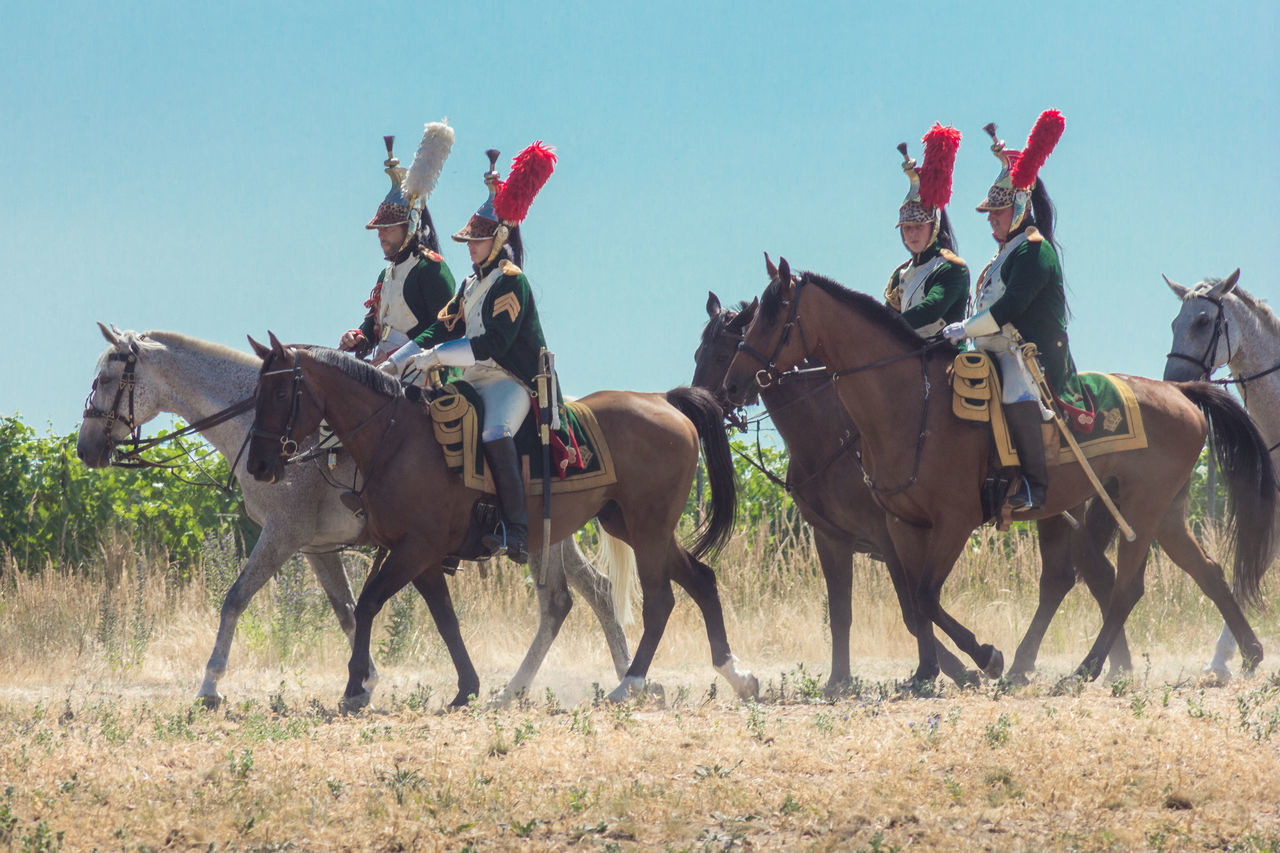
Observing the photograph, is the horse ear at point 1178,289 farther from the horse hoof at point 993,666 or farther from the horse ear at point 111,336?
the horse ear at point 111,336

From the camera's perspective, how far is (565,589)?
952 centimetres

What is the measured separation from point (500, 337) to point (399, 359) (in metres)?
0.62

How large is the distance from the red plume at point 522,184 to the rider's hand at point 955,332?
2.61 meters

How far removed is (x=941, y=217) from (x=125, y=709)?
604 centimetres

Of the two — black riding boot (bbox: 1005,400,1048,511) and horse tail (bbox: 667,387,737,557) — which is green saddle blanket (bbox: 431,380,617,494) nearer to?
horse tail (bbox: 667,387,737,557)

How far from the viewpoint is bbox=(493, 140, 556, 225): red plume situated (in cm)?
852

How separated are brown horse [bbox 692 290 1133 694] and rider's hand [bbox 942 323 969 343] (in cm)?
87

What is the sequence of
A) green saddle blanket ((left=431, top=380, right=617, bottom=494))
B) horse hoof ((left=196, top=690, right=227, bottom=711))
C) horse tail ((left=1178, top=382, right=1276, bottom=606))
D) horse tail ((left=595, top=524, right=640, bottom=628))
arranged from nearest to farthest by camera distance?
green saddle blanket ((left=431, top=380, right=617, bottom=494)) → horse hoof ((left=196, top=690, right=227, bottom=711)) → horse tail ((left=1178, top=382, right=1276, bottom=606)) → horse tail ((left=595, top=524, right=640, bottom=628))

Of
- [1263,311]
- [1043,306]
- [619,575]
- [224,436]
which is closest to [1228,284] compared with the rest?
[1263,311]

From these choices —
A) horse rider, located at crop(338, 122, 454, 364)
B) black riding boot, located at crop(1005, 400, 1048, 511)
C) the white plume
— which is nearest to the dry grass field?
black riding boot, located at crop(1005, 400, 1048, 511)

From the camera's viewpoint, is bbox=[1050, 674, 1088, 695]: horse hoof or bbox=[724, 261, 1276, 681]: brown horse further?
bbox=[724, 261, 1276, 681]: brown horse

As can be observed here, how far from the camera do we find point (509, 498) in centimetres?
804

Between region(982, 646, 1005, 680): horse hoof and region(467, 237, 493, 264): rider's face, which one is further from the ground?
region(467, 237, 493, 264): rider's face

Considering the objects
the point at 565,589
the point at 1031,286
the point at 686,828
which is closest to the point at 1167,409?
the point at 1031,286
